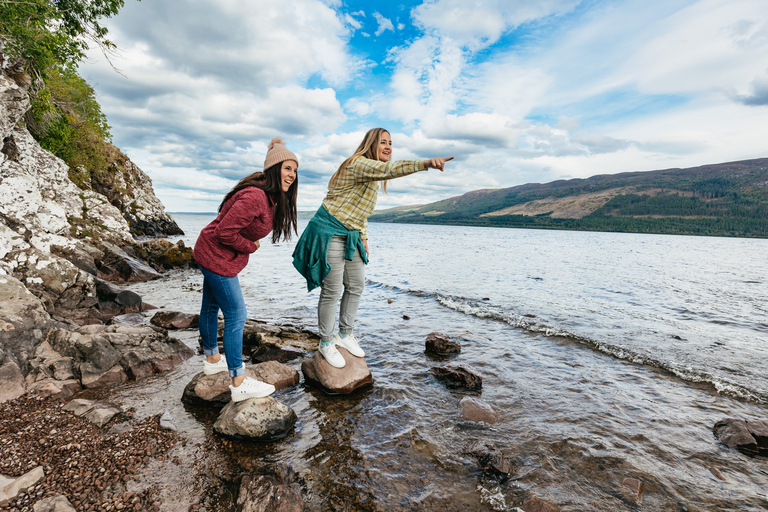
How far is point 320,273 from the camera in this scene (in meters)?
5.37

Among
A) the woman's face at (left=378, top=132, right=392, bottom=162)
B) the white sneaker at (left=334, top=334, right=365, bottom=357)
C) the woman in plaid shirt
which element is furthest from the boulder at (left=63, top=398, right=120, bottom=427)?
the woman's face at (left=378, top=132, right=392, bottom=162)

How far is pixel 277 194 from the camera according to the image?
448 cm

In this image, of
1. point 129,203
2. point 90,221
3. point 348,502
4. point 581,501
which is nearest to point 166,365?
point 348,502

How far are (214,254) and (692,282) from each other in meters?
31.7

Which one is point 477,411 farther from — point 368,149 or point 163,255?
point 163,255

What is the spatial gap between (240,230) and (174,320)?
284 inches

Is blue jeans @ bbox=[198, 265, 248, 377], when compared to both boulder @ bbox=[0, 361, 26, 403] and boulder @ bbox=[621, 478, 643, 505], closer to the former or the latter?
boulder @ bbox=[0, 361, 26, 403]

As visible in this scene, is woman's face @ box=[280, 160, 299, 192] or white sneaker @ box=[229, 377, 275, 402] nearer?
woman's face @ box=[280, 160, 299, 192]

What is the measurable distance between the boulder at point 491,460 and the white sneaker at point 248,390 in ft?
9.48

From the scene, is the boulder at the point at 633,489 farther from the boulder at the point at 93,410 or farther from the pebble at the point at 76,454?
the boulder at the point at 93,410

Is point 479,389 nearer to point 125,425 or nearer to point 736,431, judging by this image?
point 736,431

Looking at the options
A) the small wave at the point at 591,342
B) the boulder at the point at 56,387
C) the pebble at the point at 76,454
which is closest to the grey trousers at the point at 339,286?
the pebble at the point at 76,454

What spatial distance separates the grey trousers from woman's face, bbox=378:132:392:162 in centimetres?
141

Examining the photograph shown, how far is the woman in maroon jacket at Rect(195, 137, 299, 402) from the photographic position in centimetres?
423
